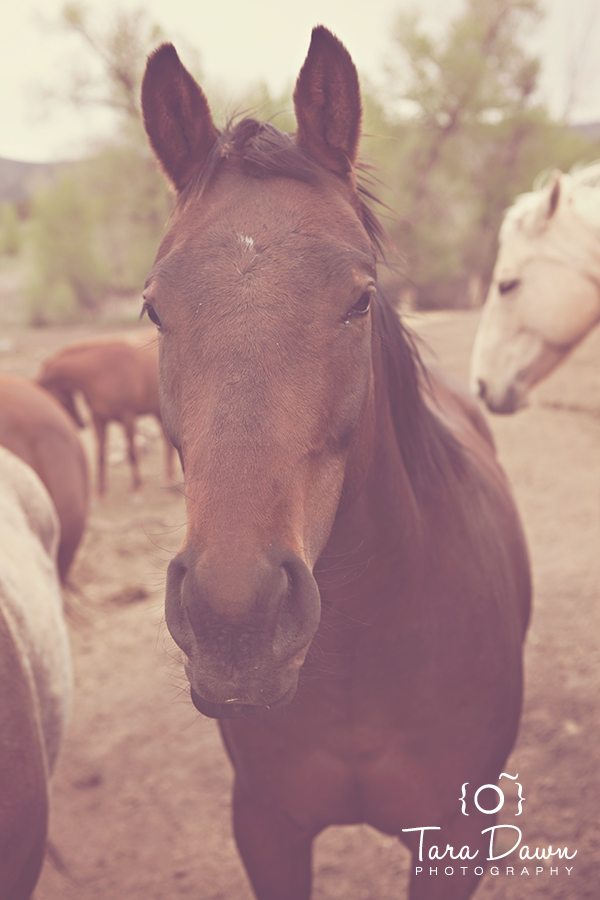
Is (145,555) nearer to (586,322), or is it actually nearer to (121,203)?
(586,322)

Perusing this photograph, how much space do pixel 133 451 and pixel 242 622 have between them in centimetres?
741

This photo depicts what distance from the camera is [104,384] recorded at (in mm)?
7707

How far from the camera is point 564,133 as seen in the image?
2497cm

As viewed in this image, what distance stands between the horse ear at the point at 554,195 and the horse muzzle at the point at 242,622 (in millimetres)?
3276

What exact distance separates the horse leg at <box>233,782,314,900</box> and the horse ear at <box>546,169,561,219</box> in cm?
334

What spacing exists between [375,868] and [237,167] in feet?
9.28

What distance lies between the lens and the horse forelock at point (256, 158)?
128 centimetres

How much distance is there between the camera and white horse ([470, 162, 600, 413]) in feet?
12.1

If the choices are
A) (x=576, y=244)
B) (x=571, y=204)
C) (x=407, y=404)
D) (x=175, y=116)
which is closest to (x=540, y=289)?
(x=576, y=244)

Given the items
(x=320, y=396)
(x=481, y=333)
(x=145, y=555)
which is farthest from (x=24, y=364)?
(x=320, y=396)

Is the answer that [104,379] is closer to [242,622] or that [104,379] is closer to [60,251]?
[242,622]

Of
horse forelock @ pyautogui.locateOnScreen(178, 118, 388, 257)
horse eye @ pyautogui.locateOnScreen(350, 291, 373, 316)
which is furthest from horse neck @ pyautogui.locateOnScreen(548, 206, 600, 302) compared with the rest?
horse eye @ pyautogui.locateOnScreen(350, 291, 373, 316)

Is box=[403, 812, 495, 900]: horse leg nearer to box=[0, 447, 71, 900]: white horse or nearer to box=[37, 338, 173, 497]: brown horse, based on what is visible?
box=[0, 447, 71, 900]: white horse

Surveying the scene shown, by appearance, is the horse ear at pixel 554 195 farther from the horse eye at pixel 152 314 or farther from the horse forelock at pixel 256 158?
the horse eye at pixel 152 314
